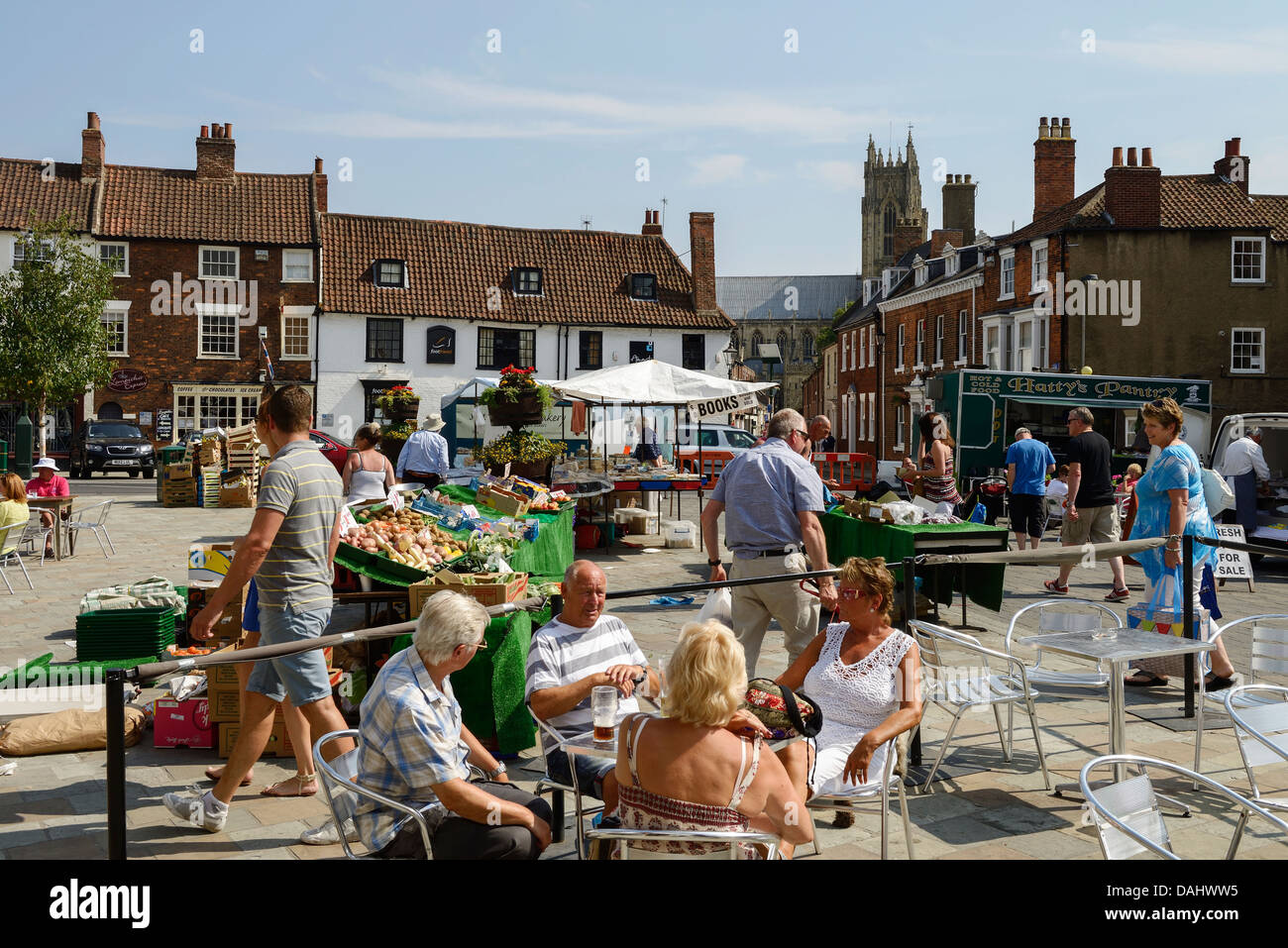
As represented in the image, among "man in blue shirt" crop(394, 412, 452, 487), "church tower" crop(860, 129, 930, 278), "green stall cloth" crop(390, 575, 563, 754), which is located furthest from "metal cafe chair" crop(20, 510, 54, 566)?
"church tower" crop(860, 129, 930, 278)

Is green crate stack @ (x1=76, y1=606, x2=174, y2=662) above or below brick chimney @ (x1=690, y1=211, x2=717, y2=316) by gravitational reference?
below

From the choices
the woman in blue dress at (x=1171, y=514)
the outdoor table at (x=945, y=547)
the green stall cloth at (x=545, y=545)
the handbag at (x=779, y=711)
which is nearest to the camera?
the handbag at (x=779, y=711)

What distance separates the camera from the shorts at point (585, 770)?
4484 mm

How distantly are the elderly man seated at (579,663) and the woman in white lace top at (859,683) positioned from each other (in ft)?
2.54

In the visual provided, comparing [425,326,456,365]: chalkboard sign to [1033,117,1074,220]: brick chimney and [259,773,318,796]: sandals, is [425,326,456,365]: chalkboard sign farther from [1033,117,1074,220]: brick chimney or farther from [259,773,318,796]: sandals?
[259,773,318,796]: sandals

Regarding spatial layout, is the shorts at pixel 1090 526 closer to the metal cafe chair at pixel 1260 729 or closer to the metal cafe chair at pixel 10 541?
the metal cafe chair at pixel 1260 729

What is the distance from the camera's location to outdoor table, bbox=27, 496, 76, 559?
13.5m

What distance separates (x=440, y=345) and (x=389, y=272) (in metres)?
3.40

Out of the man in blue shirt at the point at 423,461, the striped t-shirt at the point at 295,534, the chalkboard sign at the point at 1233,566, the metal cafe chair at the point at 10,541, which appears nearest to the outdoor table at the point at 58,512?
the metal cafe chair at the point at 10,541

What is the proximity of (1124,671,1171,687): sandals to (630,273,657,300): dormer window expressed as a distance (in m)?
39.1

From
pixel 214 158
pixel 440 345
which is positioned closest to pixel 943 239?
pixel 440 345

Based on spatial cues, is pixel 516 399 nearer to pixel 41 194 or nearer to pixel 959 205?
pixel 41 194

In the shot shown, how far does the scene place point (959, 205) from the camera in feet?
170
